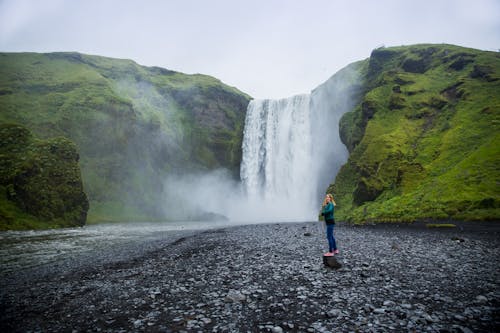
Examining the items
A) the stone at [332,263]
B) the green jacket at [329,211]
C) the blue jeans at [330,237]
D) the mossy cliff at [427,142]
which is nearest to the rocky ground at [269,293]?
the stone at [332,263]

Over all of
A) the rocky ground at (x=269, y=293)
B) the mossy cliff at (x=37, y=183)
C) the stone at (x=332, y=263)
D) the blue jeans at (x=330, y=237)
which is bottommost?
the rocky ground at (x=269, y=293)

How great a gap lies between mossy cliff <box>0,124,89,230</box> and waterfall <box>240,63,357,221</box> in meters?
41.2

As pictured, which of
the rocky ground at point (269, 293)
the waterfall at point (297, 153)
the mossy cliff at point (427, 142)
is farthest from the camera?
the waterfall at point (297, 153)

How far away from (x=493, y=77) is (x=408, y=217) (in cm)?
3240

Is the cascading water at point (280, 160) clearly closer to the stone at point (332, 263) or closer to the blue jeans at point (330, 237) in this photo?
the blue jeans at point (330, 237)

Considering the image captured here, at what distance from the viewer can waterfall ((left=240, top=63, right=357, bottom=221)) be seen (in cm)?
6494

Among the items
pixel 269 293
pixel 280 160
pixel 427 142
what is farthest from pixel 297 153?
pixel 269 293

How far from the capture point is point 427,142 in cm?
3597

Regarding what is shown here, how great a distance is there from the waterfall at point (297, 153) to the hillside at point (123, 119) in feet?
47.4

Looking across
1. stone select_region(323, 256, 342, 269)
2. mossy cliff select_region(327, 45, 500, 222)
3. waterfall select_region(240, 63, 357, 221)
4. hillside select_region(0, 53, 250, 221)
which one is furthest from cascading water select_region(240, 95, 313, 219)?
stone select_region(323, 256, 342, 269)

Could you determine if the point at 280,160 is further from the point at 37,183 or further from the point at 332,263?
the point at 332,263

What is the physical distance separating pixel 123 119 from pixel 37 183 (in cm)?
3703

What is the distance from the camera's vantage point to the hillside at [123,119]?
65.9 m

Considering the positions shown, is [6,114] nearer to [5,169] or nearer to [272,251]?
[5,169]
